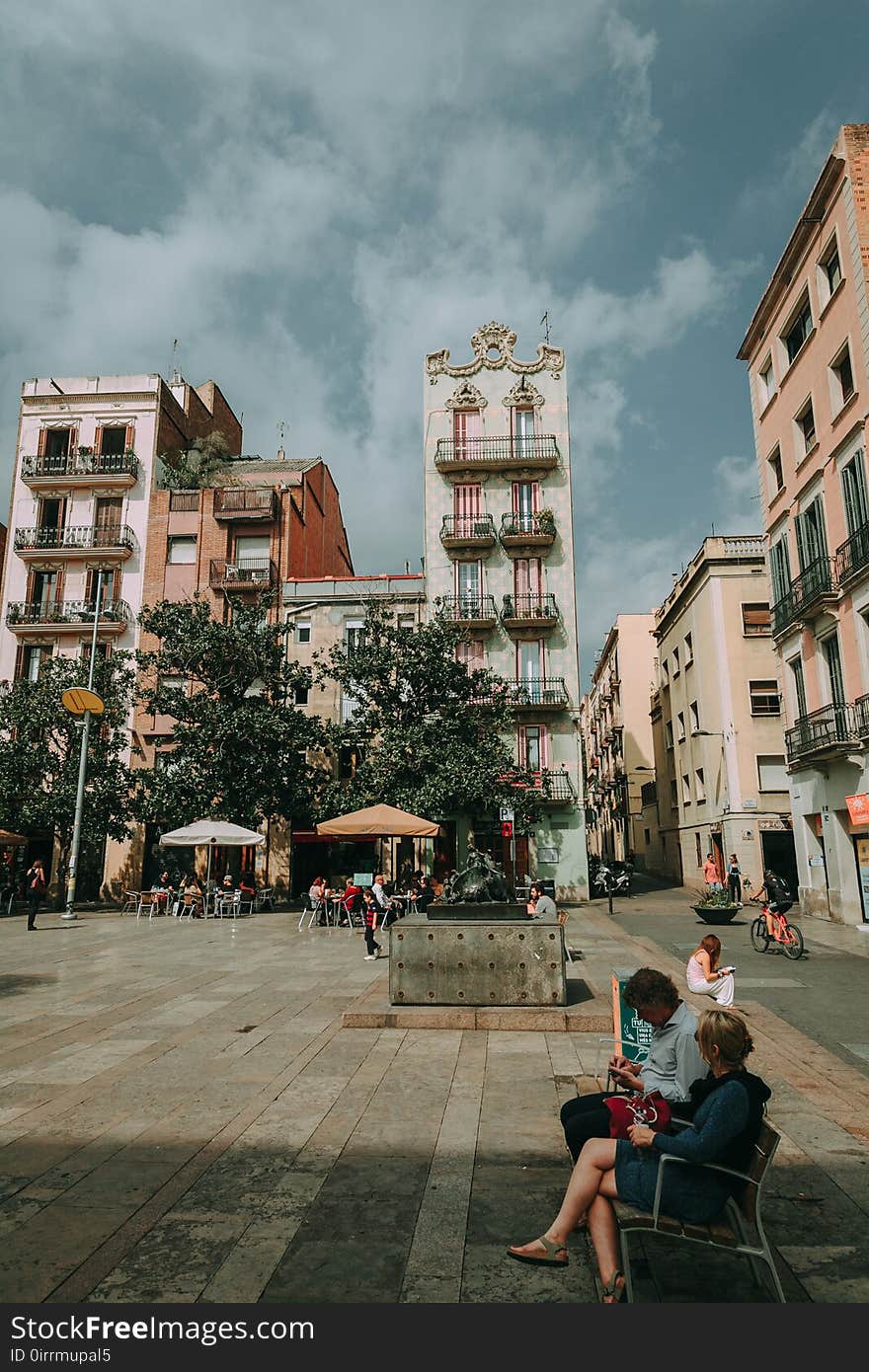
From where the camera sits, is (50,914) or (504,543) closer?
(50,914)

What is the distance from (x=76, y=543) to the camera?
36.4 metres

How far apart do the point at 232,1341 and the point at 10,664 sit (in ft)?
122

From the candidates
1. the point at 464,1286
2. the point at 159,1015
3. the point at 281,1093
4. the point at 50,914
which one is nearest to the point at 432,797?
the point at 50,914

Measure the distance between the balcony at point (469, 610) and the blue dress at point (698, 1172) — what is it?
30.2 metres

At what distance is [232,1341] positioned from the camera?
117 inches

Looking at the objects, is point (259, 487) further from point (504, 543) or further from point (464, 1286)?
point (464, 1286)

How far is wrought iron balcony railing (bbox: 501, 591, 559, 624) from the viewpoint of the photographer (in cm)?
3356

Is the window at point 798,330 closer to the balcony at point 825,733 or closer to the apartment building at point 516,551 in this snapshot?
the balcony at point 825,733

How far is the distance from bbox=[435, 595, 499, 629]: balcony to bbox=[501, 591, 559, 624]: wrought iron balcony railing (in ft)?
1.88

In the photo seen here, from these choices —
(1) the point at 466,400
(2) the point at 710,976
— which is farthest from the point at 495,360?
(2) the point at 710,976

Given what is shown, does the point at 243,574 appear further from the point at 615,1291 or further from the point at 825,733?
the point at 615,1291

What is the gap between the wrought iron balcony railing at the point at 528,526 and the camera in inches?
1342

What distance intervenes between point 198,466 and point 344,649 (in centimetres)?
1305

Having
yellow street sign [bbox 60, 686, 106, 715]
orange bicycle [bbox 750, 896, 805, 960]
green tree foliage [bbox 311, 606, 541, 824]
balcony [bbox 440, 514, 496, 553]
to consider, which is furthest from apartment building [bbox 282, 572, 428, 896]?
orange bicycle [bbox 750, 896, 805, 960]
